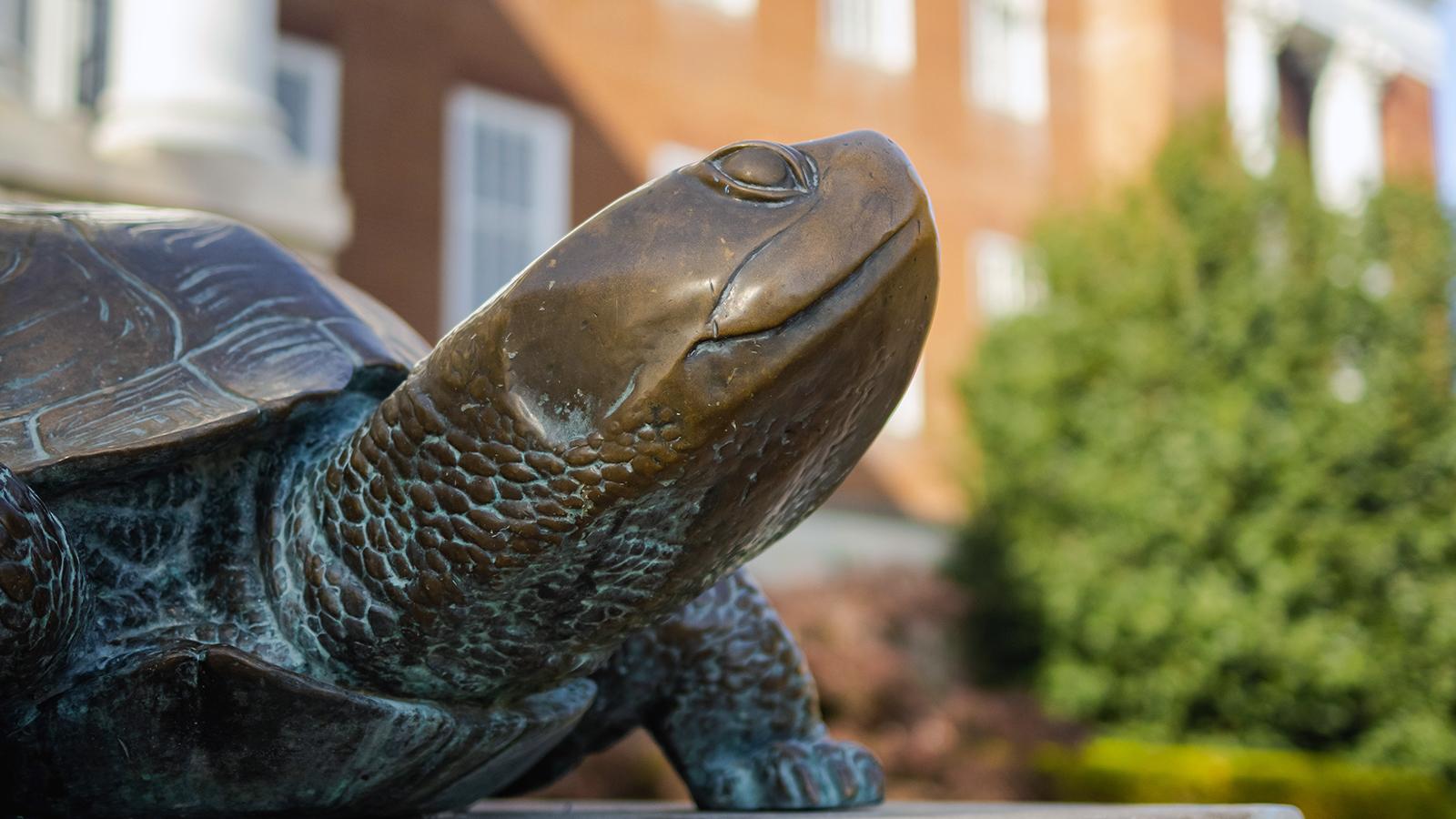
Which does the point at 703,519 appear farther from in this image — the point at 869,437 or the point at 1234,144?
the point at 1234,144

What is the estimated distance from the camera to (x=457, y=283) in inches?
451

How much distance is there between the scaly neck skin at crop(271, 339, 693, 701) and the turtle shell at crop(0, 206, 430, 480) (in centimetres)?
16

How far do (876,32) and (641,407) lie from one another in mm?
13941

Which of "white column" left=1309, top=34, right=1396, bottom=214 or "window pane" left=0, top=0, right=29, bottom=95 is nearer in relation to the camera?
"window pane" left=0, top=0, right=29, bottom=95

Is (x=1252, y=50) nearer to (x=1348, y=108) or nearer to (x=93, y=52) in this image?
(x=1348, y=108)

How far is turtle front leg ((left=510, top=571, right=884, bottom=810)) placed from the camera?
82.4 inches

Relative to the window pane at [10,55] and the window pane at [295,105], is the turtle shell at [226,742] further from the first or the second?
the window pane at [295,105]

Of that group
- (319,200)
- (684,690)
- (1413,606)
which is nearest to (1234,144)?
(1413,606)

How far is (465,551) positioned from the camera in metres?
1.51

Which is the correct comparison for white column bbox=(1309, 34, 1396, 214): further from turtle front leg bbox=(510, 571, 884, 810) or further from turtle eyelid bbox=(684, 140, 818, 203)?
turtle eyelid bbox=(684, 140, 818, 203)

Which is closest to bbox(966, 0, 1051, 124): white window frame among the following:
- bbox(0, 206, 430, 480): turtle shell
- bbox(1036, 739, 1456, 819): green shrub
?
bbox(1036, 739, 1456, 819): green shrub

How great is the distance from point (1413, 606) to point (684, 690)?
28.2 ft

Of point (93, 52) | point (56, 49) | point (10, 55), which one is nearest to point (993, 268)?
point (93, 52)

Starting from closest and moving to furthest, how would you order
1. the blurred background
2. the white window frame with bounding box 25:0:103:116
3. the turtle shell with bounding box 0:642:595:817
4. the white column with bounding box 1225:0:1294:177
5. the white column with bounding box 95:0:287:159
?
the turtle shell with bounding box 0:642:595:817 < the white column with bounding box 95:0:287:159 < the blurred background < the white window frame with bounding box 25:0:103:116 < the white column with bounding box 1225:0:1294:177
